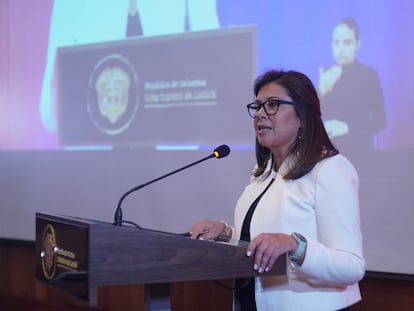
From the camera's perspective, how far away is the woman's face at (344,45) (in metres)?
2.83

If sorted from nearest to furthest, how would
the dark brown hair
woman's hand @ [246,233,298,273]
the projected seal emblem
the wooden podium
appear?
the wooden podium, woman's hand @ [246,233,298,273], the dark brown hair, the projected seal emblem

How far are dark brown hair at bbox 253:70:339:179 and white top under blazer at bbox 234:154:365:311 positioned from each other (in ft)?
0.10

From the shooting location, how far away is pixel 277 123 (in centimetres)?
187

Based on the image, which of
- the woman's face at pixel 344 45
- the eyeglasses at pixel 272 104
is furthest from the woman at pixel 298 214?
the woman's face at pixel 344 45

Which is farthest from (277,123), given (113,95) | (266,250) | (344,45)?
(113,95)

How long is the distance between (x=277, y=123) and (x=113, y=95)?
202cm

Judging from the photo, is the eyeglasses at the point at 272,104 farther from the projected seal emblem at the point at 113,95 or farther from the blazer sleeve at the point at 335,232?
the projected seal emblem at the point at 113,95

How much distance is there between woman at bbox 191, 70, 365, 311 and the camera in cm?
163

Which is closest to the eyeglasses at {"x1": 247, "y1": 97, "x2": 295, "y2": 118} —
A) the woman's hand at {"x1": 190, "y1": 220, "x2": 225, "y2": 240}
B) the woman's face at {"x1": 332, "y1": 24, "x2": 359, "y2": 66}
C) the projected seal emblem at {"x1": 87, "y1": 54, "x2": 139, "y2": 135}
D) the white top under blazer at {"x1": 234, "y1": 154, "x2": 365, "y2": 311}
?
the white top under blazer at {"x1": 234, "y1": 154, "x2": 365, "y2": 311}

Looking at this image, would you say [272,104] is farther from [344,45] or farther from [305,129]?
[344,45]

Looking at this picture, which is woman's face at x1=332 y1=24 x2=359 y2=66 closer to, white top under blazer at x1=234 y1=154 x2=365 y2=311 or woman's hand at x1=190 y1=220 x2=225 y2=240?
white top under blazer at x1=234 y1=154 x2=365 y2=311

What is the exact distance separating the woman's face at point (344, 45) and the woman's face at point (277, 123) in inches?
40.2

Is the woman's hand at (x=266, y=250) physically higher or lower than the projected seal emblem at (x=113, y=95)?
lower

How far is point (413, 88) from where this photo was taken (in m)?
2.68
